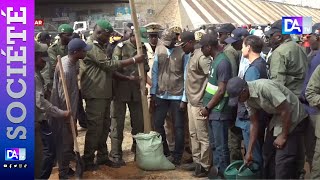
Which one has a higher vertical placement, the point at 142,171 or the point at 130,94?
the point at 130,94

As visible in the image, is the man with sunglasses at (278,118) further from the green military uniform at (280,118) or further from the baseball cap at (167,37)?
the baseball cap at (167,37)

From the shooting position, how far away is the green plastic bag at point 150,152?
661cm

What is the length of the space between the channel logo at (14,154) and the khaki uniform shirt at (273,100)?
7.75ft

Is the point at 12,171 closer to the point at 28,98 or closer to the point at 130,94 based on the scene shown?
the point at 28,98

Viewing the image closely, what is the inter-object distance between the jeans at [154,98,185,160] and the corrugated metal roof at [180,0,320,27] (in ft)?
107

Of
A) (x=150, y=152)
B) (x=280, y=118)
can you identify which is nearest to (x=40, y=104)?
(x=150, y=152)

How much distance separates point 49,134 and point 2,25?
1.81 metres

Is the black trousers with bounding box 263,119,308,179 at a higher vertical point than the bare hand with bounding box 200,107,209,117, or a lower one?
lower

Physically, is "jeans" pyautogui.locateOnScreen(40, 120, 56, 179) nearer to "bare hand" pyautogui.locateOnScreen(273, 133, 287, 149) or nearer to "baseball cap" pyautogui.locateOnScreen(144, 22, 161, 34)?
"baseball cap" pyautogui.locateOnScreen(144, 22, 161, 34)

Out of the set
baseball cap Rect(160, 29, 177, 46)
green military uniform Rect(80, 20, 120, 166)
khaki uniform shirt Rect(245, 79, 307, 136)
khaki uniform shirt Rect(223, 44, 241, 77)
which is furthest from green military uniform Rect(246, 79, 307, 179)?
green military uniform Rect(80, 20, 120, 166)

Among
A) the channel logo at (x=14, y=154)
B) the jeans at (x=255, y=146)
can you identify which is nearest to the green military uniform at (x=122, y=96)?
the jeans at (x=255, y=146)

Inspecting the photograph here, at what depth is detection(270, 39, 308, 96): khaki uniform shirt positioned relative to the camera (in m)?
6.00

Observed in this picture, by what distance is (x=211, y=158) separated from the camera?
6566mm

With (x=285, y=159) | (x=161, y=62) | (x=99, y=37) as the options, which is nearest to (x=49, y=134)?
(x=99, y=37)
